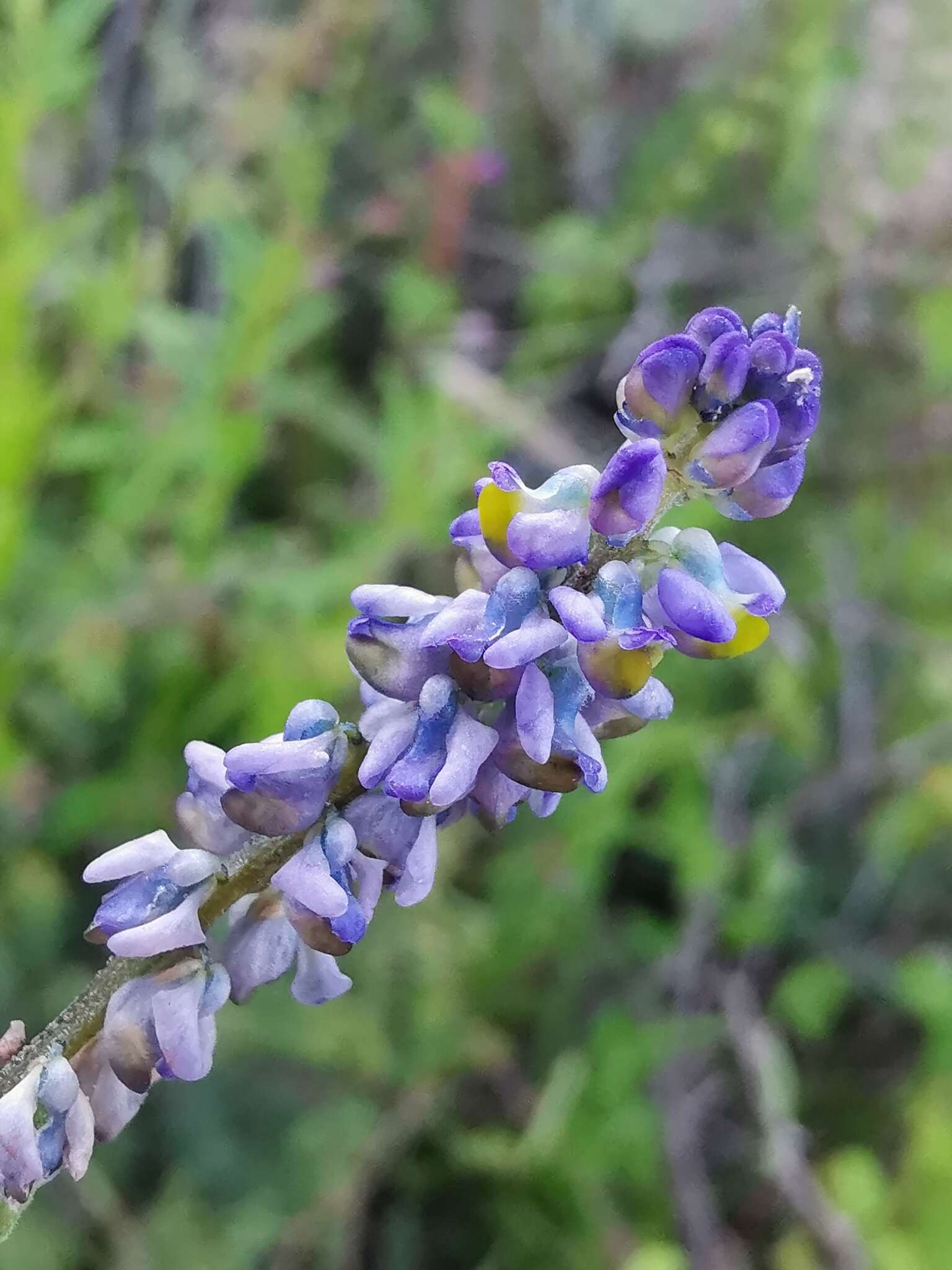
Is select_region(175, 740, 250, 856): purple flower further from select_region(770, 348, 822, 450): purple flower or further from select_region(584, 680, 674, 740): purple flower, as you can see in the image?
select_region(770, 348, 822, 450): purple flower

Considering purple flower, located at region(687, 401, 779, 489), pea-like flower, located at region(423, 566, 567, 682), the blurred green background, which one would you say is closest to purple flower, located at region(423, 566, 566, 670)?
pea-like flower, located at region(423, 566, 567, 682)

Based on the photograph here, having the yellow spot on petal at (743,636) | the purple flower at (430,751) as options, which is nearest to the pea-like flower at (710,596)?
the yellow spot on petal at (743,636)

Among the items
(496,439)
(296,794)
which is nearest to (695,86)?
(496,439)

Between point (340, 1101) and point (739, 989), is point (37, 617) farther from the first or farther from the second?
point (739, 989)

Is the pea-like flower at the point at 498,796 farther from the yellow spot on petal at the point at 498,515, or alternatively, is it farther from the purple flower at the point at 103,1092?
the purple flower at the point at 103,1092

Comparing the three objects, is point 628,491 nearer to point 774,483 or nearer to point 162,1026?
point 774,483

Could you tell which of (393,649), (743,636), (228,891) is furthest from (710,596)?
(228,891)
